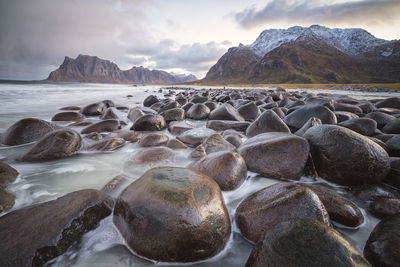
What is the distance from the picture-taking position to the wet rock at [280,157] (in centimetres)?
207

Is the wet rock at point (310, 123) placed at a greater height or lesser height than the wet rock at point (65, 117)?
greater

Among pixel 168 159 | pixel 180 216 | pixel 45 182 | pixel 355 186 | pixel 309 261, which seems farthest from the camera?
pixel 168 159

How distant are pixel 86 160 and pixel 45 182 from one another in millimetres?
608

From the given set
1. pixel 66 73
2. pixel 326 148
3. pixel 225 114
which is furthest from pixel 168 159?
pixel 66 73

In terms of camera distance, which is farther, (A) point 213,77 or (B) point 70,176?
(A) point 213,77

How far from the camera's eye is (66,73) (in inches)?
6816

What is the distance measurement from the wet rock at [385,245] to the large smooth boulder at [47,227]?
1.78 m

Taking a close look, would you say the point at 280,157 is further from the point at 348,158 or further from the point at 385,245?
the point at 385,245

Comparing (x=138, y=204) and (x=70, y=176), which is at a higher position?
(x=138, y=204)

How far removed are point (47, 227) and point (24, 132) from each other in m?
2.84

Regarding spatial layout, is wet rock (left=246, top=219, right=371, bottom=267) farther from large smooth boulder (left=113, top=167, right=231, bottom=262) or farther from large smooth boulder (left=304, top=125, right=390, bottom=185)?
large smooth boulder (left=304, top=125, right=390, bottom=185)

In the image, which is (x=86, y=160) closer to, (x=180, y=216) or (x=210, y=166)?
(x=210, y=166)

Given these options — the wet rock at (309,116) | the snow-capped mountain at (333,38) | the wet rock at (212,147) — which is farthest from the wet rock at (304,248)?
the snow-capped mountain at (333,38)

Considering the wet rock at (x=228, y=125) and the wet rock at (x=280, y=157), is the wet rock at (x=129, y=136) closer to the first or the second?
the wet rock at (x=228, y=125)
